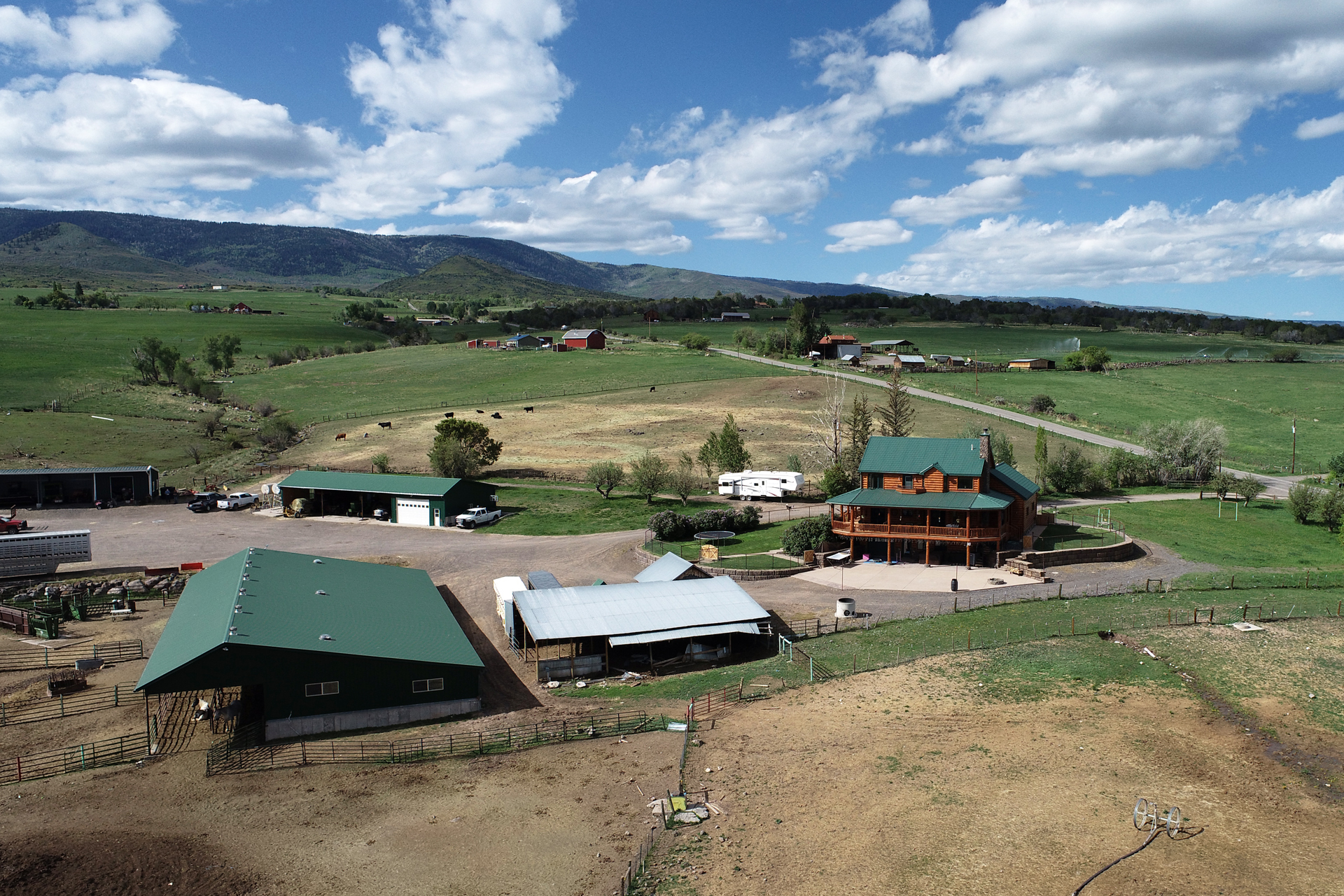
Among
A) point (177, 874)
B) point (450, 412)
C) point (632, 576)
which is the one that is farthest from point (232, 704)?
point (450, 412)

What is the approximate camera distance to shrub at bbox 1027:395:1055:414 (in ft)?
313

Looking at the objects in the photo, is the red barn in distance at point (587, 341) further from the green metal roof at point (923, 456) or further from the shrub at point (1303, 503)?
the shrub at point (1303, 503)

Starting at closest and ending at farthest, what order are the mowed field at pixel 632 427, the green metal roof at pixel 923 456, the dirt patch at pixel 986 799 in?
the dirt patch at pixel 986 799 → the green metal roof at pixel 923 456 → the mowed field at pixel 632 427

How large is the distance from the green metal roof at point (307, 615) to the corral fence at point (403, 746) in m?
3.01

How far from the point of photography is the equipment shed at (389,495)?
62.8 m

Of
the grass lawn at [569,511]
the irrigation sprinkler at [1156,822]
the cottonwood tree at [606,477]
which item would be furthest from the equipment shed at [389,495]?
the irrigation sprinkler at [1156,822]

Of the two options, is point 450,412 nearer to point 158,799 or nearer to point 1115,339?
point 158,799

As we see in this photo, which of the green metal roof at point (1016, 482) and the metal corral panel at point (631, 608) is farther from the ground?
the green metal roof at point (1016, 482)

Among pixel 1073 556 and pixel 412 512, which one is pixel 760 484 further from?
pixel 412 512

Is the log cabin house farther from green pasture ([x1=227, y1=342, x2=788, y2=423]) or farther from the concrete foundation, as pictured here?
green pasture ([x1=227, y1=342, x2=788, y2=423])

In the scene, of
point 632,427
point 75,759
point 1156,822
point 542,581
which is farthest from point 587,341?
point 1156,822

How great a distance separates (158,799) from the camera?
22.7m

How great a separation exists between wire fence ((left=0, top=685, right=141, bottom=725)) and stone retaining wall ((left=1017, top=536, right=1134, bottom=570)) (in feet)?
138

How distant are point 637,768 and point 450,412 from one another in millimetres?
80455
